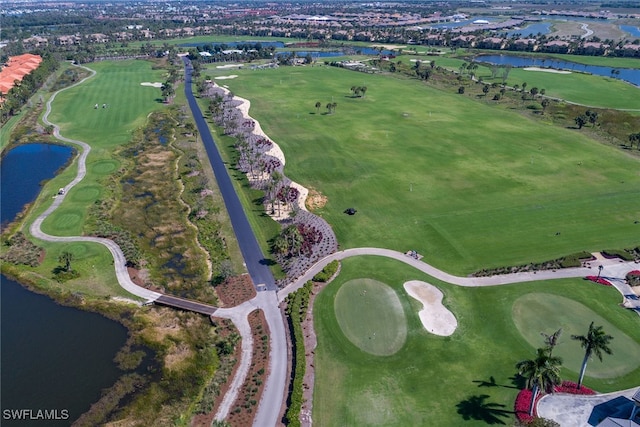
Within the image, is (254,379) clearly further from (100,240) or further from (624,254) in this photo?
(624,254)

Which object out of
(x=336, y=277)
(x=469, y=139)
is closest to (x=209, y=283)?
(x=336, y=277)

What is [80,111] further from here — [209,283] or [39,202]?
[209,283]

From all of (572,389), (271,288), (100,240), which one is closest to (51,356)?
(100,240)

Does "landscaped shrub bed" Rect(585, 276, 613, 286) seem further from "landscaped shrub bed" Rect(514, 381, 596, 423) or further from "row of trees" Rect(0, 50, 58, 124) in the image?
"row of trees" Rect(0, 50, 58, 124)

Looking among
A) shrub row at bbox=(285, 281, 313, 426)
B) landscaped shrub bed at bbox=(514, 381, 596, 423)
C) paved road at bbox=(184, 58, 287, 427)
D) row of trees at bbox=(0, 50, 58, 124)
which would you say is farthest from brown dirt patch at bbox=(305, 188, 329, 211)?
row of trees at bbox=(0, 50, 58, 124)

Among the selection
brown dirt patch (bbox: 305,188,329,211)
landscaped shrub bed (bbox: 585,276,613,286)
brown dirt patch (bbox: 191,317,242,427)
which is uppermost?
brown dirt patch (bbox: 305,188,329,211)

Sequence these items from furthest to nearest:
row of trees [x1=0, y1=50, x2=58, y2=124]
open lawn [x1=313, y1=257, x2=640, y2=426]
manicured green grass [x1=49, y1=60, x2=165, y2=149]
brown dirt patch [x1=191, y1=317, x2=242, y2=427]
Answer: row of trees [x1=0, y1=50, x2=58, y2=124]
manicured green grass [x1=49, y1=60, x2=165, y2=149]
open lawn [x1=313, y1=257, x2=640, y2=426]
brown dirt patch [x1=191, y1=317, x2=242, y2=427]

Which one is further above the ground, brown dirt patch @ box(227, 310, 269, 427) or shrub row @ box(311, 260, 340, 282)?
shrub row @ box(311, 260, 340, 282)
